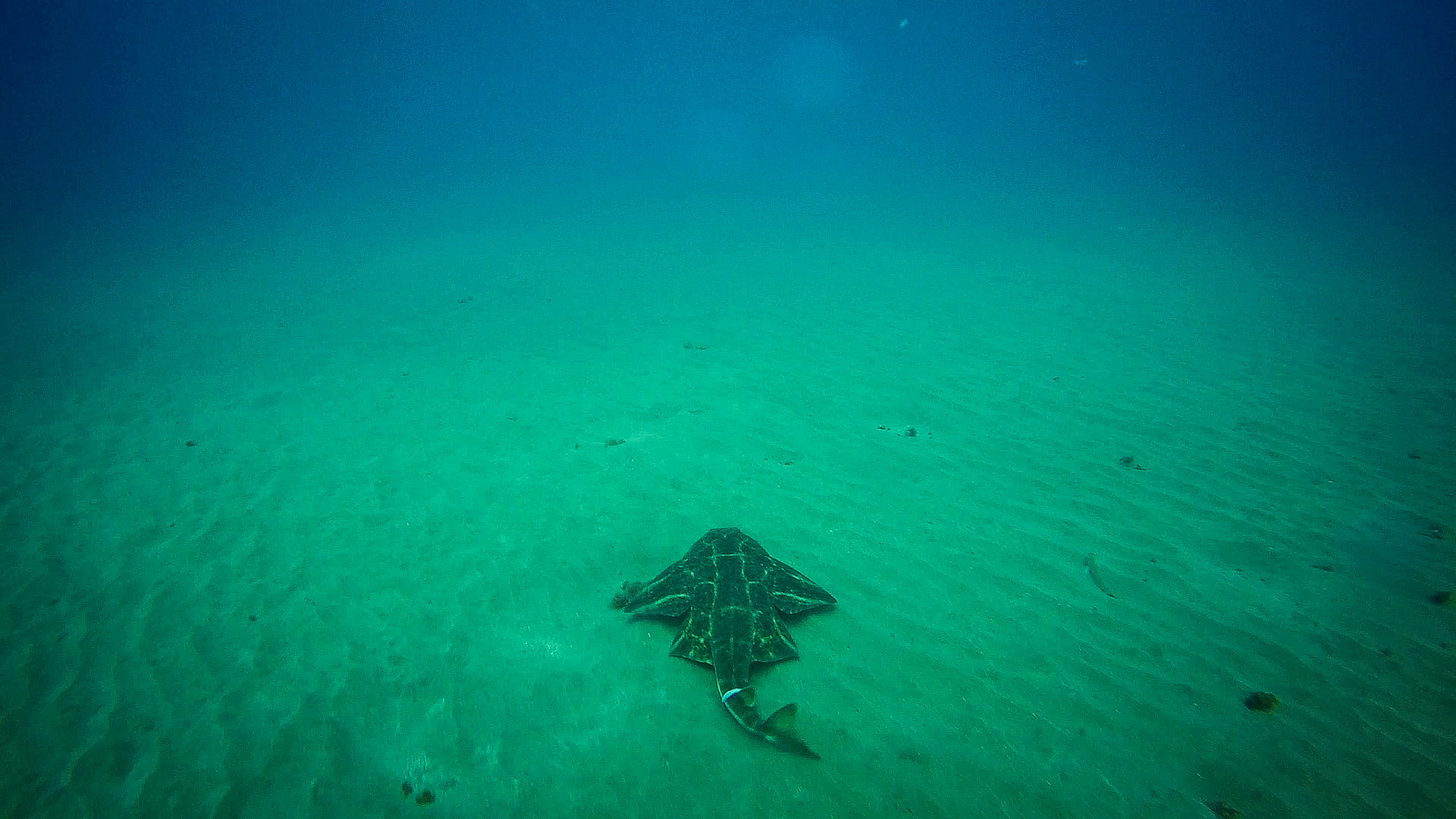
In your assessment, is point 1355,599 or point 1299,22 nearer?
point 1355,599

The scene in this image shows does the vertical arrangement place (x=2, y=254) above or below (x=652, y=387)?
below

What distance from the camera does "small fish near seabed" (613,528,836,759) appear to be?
3.37 m

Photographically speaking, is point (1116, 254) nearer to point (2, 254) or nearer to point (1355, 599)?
point (1355, 599)

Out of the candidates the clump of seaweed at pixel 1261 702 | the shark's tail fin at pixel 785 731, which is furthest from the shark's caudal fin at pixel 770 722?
the clump of seaweed at pixel 1261 702

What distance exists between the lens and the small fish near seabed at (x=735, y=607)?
133 inches

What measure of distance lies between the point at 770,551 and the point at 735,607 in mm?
1249

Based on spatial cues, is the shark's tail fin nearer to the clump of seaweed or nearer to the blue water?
the blue water

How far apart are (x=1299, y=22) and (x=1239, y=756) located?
14579 cm

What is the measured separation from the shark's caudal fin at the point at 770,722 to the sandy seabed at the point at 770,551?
12 centimetres

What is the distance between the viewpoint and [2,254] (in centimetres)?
2034

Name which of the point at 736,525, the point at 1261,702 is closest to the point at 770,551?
the point at 736,525

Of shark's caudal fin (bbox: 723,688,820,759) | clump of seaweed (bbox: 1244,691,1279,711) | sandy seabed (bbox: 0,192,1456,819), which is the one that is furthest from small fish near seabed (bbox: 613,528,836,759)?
clump of seaweed (bbox: 1244,691,1279,711)

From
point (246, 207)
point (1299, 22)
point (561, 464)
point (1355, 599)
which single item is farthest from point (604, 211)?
point (1299, 22)

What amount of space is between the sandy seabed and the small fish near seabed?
9.3 inches
